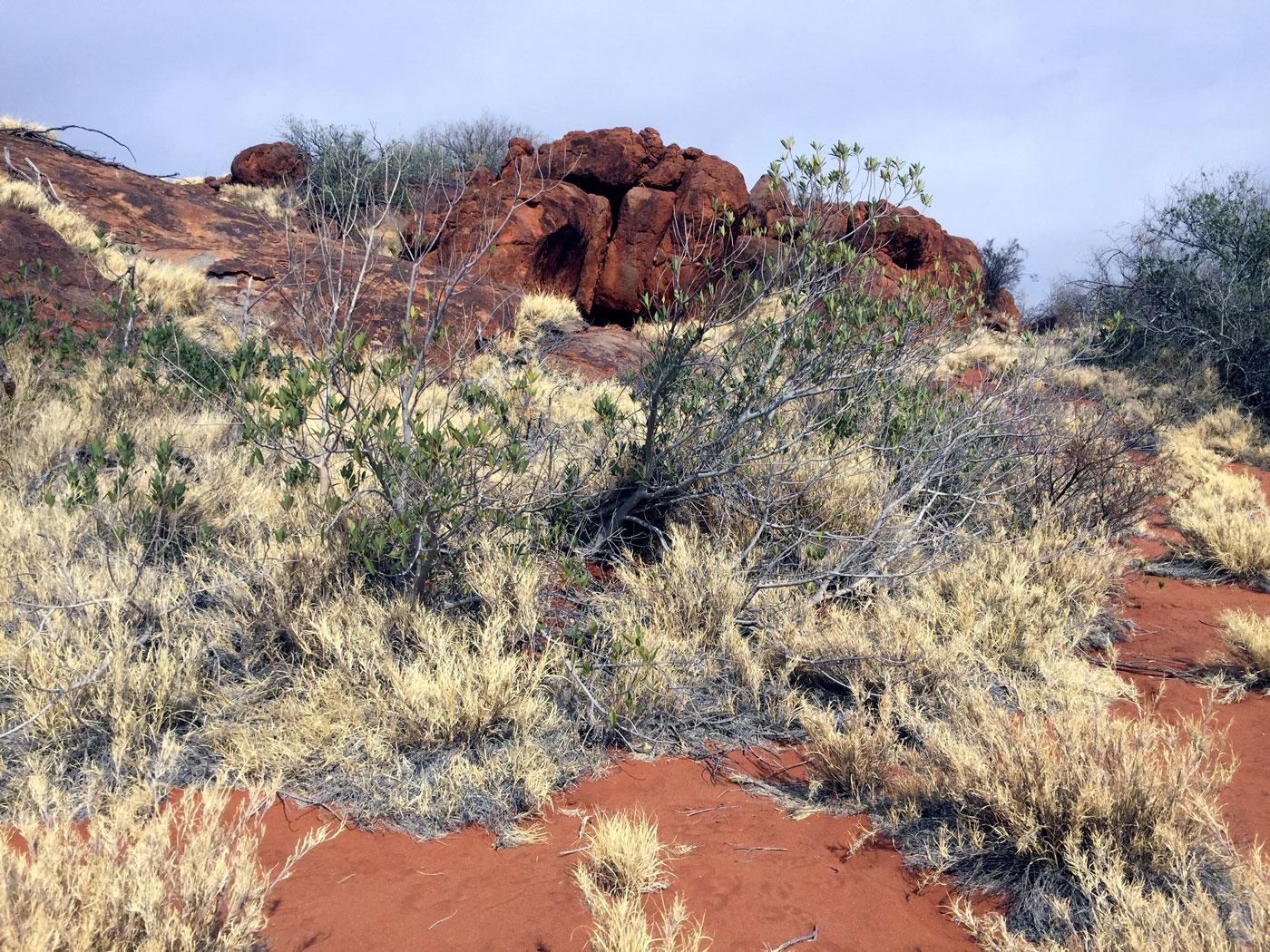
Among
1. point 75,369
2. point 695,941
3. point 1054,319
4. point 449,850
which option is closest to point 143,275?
point 75,369

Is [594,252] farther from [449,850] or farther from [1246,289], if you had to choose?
[449,850]

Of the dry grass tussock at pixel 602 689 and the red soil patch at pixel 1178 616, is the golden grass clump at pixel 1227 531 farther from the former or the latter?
the dry grass tussock at pixel 602 689

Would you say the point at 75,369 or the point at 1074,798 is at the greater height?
the point at 75,369

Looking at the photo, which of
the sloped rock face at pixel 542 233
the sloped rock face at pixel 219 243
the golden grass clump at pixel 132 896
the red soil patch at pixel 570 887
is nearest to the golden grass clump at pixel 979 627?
the red soil patch at pixel 570 887

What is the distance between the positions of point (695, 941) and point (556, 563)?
2.68m

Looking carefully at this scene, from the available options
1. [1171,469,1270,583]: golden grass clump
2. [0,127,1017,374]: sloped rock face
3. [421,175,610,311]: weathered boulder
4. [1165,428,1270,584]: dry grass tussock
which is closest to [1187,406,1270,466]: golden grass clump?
[1165,428,1270,584]: dry grass tussock

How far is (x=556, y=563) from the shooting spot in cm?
464

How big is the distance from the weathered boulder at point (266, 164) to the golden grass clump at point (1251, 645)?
68.4 feet

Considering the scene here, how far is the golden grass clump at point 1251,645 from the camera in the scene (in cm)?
430

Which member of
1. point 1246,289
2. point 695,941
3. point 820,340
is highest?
point 1246,289

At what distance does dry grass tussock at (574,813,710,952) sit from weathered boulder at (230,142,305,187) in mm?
20863

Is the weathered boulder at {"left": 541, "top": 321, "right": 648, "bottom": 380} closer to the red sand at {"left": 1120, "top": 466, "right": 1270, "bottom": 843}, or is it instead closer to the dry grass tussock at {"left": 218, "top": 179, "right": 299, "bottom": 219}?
the red sand at {"left": 1120, "top": 466, "right": 1270, "bottom": 843}

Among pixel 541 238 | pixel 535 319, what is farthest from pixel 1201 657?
pixel 541 238

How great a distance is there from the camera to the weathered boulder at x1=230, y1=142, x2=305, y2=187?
66.6ft
